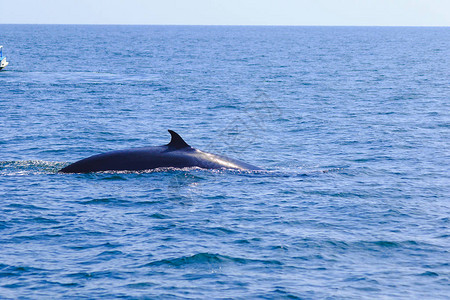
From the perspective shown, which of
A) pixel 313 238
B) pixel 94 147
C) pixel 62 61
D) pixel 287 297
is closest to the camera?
pixel 287 297

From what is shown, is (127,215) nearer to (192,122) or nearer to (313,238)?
(313,238)

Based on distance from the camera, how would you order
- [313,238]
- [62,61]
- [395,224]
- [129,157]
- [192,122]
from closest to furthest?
[313,238]
[395,224]
[129,157]
[192,122]
[62,61]

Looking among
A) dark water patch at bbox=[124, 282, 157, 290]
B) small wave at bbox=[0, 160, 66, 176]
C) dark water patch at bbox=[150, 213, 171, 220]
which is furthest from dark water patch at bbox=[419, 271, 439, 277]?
small wave at bbox=[0, 160, 66, 176]

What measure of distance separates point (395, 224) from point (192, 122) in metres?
21.9

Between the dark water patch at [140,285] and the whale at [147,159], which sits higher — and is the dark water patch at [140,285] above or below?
below

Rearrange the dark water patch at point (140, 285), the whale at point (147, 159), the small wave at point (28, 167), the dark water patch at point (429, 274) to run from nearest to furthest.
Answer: the dark water patch at point (140, 285) < the dark water patch at point (429, 274) < the whale at point (147, 159) < the small wave at point (28, 167)

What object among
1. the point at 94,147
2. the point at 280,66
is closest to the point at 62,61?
the point at 280,66

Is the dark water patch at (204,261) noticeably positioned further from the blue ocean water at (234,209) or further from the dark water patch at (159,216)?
the dark water patch at (159,216)

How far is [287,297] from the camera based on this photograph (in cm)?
1392

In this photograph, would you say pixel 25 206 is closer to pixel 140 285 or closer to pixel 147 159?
pixel 147 159

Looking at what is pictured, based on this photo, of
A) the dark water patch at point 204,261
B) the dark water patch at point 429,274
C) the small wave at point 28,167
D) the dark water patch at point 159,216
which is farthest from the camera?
the small wave at point 28,167

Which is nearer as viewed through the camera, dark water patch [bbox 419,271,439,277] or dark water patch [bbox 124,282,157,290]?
dark water patch [bbox 124,282,157,290]

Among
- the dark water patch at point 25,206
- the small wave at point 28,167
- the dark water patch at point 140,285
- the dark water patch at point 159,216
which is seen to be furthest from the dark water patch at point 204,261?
the small wave at point 28,167

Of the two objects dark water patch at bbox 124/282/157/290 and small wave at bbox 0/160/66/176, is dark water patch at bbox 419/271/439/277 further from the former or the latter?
small wave at bbox 0/160/66/176
